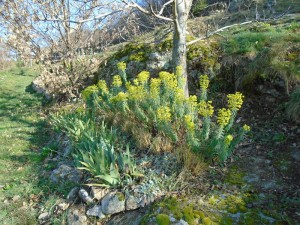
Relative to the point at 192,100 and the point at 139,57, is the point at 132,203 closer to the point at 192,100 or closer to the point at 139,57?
the point at 192,100

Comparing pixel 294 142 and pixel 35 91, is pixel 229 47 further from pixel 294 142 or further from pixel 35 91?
pixel 35 91

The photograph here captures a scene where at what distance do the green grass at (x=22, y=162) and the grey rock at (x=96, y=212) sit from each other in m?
0.79

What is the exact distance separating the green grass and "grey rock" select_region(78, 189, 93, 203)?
21.2 inches

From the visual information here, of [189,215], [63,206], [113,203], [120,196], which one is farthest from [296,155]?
[63,206]

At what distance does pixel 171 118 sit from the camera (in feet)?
13.8

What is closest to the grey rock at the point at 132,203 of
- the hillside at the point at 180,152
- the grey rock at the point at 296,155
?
the hillside at the point at 180,152

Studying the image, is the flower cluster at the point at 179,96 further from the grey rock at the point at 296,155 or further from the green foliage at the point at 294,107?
the green foliage at the point at 294,107

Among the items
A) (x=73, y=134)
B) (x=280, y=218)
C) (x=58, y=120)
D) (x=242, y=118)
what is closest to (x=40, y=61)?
(x=58, y=120)

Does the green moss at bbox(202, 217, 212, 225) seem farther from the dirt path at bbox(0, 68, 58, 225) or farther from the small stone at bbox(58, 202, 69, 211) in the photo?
the dirt path at bbox(0, 68, 58, 225)

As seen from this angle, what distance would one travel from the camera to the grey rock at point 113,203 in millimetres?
3441

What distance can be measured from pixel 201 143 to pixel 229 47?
3.25 meters

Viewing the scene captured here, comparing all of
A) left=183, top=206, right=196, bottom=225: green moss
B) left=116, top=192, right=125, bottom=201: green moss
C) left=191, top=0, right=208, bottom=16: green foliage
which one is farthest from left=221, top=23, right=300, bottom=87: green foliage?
left=116, top=192, right=125, bottom=201: green moss

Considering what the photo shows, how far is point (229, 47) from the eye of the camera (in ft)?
20.1

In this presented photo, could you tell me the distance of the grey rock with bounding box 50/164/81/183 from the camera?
4.31 metres
